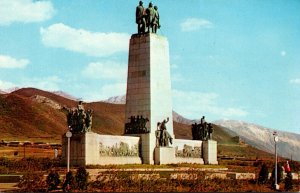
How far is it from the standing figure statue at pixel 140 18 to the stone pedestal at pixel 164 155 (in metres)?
8.26

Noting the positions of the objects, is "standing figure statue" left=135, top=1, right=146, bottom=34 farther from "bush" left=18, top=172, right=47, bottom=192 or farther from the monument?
"bush" left=18, top=172, right=47, bottom=192

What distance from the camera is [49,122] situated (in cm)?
10312

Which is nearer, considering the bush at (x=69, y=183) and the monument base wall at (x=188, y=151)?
the bush at (x=69, y=183)

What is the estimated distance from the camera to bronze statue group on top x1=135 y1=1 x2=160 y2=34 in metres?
41.9

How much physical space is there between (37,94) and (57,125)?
33.1m

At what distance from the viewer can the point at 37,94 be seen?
13475 cm

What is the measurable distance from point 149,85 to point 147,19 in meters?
4.88

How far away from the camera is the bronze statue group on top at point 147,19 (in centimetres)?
4191

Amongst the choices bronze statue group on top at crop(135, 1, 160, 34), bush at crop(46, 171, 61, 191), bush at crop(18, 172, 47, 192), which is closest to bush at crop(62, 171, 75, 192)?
bush at crop(46, 171, 61, 191)

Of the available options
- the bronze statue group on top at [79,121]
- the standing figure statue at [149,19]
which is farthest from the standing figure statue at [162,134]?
the bronze statue group on top at [79,121]

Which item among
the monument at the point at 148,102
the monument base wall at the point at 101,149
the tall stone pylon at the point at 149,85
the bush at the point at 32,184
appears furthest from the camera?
the tall stone pylon at the point at 149,85

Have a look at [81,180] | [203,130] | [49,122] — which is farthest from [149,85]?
[49,122]

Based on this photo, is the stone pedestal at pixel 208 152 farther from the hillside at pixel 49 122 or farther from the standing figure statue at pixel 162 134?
the hillside at pixel 49 122

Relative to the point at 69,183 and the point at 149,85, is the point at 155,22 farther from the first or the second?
the point at 69,183
